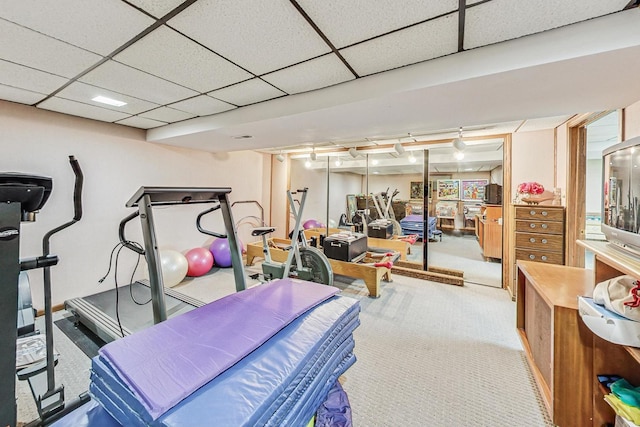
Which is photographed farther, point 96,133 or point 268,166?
point 268,166

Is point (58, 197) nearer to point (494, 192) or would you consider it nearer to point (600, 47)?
point (600, 47)

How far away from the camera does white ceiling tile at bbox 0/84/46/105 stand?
2518 millimetres

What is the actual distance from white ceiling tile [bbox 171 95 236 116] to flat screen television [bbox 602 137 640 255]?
3241 millimetres

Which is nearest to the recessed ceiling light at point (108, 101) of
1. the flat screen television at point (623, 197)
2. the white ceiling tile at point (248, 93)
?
the white ceiling tile at point (248, 93)

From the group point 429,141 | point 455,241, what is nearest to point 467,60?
point 429,141

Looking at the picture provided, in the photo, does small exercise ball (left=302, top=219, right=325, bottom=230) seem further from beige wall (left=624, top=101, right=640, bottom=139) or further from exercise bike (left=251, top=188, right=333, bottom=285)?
beige wall (left=624, top=101, right=640, bottom=139)

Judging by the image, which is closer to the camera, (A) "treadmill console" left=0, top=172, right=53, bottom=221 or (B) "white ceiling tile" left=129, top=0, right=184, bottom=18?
(A) "treadmill console" left=0, top=172, right=53, bottom=221

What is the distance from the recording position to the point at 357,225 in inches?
246

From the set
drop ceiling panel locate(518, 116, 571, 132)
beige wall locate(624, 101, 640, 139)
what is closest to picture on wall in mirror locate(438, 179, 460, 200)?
drop ceiling panel locate(518, 116, 571, 132)

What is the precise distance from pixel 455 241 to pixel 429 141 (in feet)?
11.9

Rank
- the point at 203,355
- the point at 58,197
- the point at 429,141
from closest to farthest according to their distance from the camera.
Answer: the point at 203,355, the point at 58,197, the point at 429,141

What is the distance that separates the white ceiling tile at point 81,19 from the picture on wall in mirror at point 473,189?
616 cm

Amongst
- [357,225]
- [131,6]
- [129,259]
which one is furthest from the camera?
[357,225]

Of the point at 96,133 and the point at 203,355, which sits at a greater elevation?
the point at 96,133
